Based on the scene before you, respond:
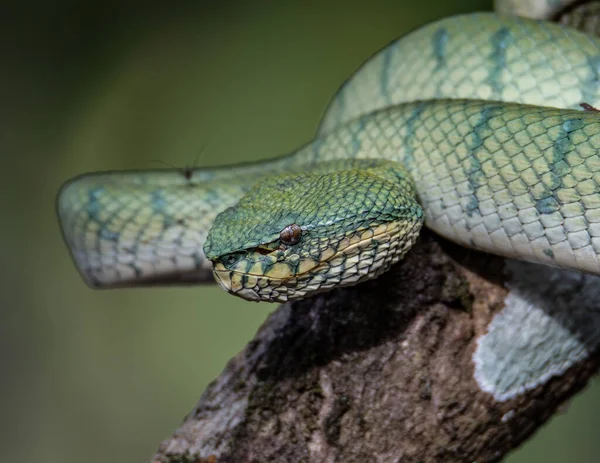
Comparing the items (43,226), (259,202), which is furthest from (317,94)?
(259,202)

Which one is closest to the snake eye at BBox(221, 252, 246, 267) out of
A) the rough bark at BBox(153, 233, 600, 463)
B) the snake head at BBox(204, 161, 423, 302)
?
the snake head at BBox(204, 161, 423, 302)

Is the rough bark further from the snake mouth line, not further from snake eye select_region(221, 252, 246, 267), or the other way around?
snake eye select_region(221, 252, 246, 267)

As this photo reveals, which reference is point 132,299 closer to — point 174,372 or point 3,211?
point 174,372

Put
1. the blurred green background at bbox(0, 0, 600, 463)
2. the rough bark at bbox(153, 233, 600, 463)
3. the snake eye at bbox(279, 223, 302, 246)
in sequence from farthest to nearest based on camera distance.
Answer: the blurred green background at bbox(0, 0, 600, 463)
the rough bark at bbox(153, 233, 600, 463)
the snake eye at bbox(279, 223, 302, 246)

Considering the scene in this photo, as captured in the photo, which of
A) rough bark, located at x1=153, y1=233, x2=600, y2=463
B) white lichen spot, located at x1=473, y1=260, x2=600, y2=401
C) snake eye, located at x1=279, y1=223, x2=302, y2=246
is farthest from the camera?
white lichen spot, located at x1=473, y1=260, x2=600, y2=401

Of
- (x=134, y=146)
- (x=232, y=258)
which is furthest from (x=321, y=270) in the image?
(x=134, y=146)

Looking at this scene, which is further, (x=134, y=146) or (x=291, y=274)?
(x=134, y=146)

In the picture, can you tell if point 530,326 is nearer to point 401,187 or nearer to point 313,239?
point 401,187

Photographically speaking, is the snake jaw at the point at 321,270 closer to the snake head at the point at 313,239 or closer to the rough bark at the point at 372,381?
the snake head at the point at 313,239
